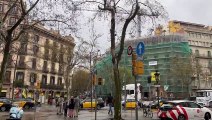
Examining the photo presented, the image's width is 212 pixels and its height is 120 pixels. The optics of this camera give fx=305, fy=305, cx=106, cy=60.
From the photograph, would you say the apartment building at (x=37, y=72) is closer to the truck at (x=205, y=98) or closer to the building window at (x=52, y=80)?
the building window at (x=52, y=80)

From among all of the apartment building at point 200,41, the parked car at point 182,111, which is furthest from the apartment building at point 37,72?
the apartment building at point 200,41

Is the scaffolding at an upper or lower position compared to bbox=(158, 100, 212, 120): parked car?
upper

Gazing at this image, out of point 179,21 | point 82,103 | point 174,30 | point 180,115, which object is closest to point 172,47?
point 174,30

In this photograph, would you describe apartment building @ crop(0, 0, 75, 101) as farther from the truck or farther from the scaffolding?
the truck

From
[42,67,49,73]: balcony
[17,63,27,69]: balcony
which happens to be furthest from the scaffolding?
[17,63,27,69]: balcony

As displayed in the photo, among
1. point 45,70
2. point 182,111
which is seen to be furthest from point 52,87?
point 182,111

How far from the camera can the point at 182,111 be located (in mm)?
21266

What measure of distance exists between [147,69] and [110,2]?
6282cm

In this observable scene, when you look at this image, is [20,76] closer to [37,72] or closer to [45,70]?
[37,72]

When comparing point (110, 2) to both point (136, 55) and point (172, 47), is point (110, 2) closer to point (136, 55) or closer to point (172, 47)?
point (136, 55)

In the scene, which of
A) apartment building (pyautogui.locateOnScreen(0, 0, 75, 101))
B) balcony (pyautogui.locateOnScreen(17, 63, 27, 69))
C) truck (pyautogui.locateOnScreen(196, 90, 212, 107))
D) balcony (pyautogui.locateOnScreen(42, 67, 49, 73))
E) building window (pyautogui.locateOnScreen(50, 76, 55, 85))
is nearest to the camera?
truck (pyautogui.locateOnScreen(196, 90, 212, 107))

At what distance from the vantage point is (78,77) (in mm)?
101938

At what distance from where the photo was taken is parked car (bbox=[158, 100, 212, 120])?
69.6 ft

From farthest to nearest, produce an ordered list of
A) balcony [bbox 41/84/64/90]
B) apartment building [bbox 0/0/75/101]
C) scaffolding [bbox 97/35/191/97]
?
scaffolding [bbox 97/35/191/97] < balcony [bbox 41/84/64/90] < apartment building [bbox 0/0/75/101]
